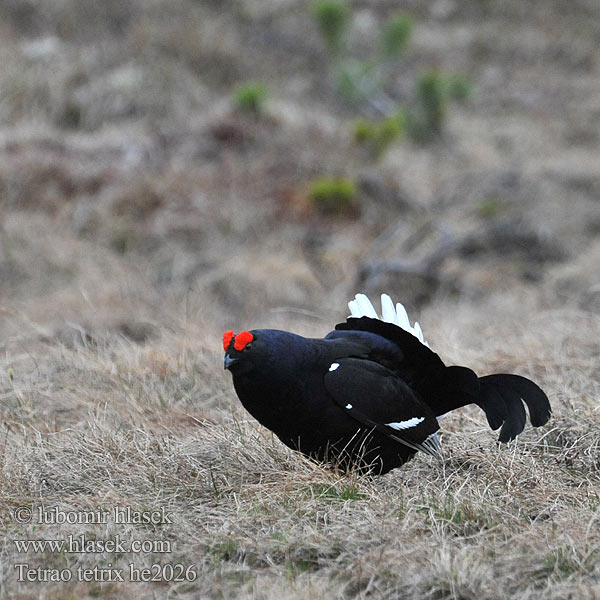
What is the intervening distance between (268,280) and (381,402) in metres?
5.61

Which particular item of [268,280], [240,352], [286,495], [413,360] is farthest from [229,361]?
[268,280]

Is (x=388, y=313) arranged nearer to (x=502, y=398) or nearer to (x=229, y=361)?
(x=502, y=398)

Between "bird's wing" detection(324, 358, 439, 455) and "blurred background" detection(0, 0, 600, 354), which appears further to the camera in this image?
"blurred background" detection(0, 0, 600, 354)

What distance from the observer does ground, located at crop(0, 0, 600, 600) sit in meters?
2.83

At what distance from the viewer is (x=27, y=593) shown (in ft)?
8.36

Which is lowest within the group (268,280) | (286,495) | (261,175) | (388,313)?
(286,495)

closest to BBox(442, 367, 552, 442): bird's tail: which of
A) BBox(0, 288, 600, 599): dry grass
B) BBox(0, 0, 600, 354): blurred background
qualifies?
BBox(0, 288, 600, 599): dry grass

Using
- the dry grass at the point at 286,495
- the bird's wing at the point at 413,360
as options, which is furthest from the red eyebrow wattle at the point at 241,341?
the bird's wing at the point at 413,360

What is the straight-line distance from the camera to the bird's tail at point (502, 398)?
350cm

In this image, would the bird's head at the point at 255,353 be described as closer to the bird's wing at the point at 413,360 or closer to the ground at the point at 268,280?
the ground at the point at 268,280

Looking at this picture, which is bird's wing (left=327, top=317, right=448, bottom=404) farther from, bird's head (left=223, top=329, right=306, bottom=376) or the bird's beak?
the bird's beak

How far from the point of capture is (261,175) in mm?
11953

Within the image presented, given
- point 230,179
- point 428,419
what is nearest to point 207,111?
point 230,179

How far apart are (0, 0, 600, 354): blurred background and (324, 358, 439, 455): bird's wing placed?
9.18 feet
